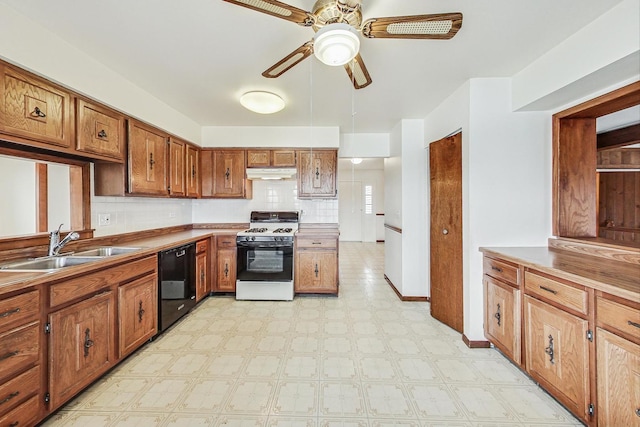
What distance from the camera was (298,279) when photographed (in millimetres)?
3500

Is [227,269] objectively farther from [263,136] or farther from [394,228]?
[394,228]

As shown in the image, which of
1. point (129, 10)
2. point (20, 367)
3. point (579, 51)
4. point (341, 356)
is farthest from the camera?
point (341, 356)

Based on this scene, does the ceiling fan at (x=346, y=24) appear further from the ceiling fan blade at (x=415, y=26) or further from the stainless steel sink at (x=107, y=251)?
the stainless steel sink at (x=107, y=251)

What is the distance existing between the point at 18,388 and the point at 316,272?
264 centimetres

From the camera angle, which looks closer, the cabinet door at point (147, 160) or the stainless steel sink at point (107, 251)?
the stainless steel sink at point (107, 251)

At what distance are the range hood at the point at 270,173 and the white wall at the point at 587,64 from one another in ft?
8.53

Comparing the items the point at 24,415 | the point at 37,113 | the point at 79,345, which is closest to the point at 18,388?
the point at 24,415

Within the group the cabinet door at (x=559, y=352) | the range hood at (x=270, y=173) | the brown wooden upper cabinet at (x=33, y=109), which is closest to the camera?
the cabinet door at (x=559, y=352)

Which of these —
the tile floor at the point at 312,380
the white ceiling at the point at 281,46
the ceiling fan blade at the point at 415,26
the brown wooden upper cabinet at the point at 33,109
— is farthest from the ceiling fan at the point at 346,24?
the tile floor at the point at 312,380

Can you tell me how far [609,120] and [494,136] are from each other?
119cm

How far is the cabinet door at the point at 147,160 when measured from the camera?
250 centimetres

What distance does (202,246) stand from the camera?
10.7 feet

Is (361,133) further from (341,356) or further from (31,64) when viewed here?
(31,64)

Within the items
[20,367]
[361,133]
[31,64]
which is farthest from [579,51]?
[20,367]
